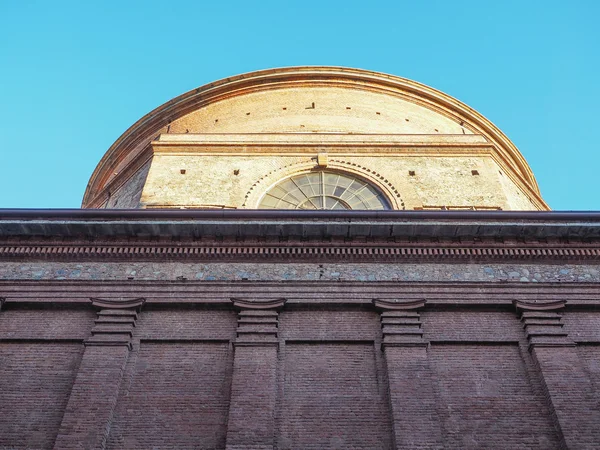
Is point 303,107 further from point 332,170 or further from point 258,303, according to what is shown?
point 258,303

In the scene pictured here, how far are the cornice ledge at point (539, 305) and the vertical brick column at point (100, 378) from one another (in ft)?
18.8

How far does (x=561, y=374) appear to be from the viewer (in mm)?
9562

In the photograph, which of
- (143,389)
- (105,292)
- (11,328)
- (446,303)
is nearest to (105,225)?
(105,292)

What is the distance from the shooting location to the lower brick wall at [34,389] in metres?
8.95

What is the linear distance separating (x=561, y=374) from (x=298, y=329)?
3.78 metres

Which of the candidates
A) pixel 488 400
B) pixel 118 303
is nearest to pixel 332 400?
pixel 488 400

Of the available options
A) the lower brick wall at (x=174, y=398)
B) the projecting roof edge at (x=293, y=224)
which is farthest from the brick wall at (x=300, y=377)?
the projecting roof edge at (x=293, y=224)

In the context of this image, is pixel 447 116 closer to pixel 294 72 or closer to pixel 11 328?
pixel 294 72

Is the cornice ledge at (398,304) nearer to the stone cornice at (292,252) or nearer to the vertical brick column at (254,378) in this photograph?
the stone cornice at (292,252)

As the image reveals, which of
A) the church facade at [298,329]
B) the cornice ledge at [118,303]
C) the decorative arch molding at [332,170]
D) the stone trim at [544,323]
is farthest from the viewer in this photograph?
the decorative arch molding at [332,170]

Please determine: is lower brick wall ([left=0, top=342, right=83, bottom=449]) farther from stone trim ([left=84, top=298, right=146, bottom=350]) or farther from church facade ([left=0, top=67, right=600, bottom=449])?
stone trim ([left=84, top=298, right=146, bottom=350])

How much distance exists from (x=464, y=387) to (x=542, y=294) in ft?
7.16

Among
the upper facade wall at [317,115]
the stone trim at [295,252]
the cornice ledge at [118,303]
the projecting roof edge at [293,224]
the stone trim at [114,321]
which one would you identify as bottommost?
the stone trim at [114,321]

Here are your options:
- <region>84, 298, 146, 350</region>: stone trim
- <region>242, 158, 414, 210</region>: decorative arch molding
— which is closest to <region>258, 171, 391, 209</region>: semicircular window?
<region>242, 158, 414, 210</region>: decorative arch molding
